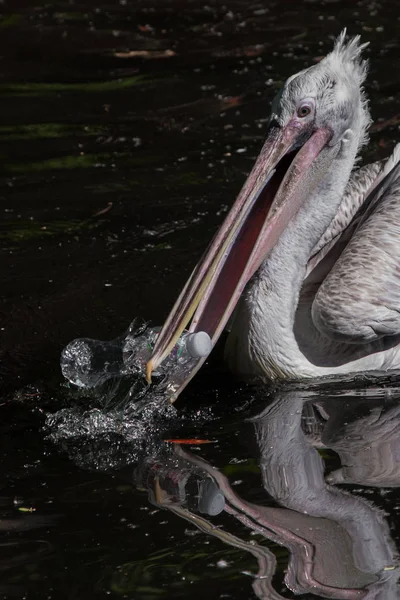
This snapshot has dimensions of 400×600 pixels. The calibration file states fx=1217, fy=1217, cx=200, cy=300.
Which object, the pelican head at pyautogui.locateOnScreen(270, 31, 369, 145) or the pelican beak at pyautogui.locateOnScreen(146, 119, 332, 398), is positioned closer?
the pelican beak at pyautogui.locateOnScreen(146, 119, 332, 398)

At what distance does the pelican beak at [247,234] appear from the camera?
15.7ft

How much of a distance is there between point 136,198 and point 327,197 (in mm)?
2247

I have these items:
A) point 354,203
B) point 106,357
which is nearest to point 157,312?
point 106,357

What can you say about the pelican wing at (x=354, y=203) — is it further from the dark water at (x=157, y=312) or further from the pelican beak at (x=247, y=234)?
the dark water at (x=157, y=312)

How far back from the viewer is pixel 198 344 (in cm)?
480

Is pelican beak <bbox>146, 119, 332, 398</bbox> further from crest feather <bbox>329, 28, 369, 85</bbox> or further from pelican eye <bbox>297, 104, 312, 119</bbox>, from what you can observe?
crest feather <bbox>329, 28, 369, 85</bbox>

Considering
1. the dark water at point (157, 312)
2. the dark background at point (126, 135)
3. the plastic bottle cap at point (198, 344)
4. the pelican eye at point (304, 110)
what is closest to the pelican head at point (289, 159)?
the pelican eye at point (304, 110)

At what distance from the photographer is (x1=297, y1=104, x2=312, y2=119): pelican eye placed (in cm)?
517

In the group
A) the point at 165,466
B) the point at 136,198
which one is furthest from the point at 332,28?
Result: the point at 165,466

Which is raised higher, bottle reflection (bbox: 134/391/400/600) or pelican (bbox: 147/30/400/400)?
pelican (bbox: 147/30/400/400)

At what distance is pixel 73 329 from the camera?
5.85 metres

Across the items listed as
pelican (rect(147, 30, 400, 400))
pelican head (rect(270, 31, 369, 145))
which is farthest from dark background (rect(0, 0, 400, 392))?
pelican head (rect(270, 31, 369, 145))

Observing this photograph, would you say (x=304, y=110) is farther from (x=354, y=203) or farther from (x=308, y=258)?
(x=354, y=203)

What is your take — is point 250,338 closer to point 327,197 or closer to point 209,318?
point 209,318
